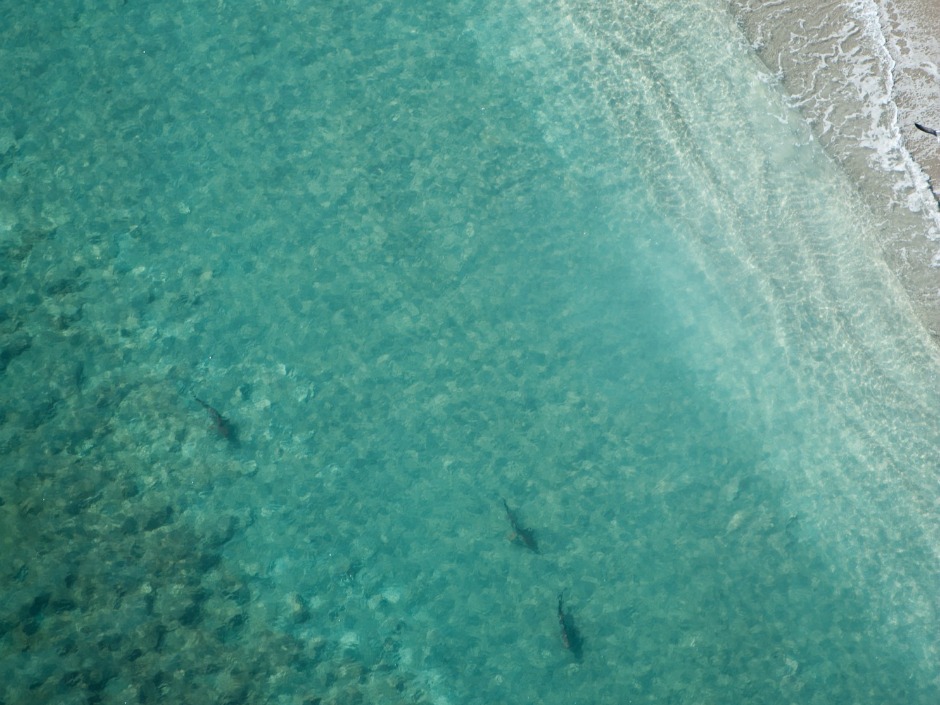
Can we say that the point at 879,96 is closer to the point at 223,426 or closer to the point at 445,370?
the point at 445,370

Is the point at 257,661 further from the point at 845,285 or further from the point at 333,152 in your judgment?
the point at 845,285

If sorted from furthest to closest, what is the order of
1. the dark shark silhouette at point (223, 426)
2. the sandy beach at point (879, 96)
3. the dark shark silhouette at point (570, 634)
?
the sandy beach at point (879, 96), the dark shark silhouette at point (223, 426), the dark shark silhouette at point (570, 634)

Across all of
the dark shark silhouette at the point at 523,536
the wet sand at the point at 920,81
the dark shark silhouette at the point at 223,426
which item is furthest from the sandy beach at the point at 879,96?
the dark shark silhouette at the point at 223,426

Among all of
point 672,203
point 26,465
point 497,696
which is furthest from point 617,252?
point 26,465

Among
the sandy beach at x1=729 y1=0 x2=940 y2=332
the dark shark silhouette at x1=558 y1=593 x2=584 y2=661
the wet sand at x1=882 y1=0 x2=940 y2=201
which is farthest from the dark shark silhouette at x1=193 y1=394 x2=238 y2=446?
the wet sand at x1=882 y1=0 x2=940 y2=201

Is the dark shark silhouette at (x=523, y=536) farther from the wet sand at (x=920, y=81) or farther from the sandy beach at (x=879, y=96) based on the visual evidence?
the wet sand at (x=920, y=81)

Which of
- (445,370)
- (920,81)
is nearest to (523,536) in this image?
(445,370)

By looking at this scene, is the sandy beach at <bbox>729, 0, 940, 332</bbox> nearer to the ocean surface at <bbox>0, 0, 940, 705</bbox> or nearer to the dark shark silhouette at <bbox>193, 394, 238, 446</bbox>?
the ocean surface at <bbox>0, 0, 940, 705</bbox>

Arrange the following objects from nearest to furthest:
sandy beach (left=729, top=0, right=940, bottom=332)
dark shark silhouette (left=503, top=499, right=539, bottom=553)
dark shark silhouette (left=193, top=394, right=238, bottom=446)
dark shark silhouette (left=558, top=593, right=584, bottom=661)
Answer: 1. dark shark silhouette (left=558, top=593, right=584, bottom=661)
2. dark shark silhouette (left=503, top=499, right=539, bottom=553)
3. dark shark silhouette (left=193, top=394, right=238, bottom=446)
4. sandy beach (left=729, top=0, right=940, bottom=332)

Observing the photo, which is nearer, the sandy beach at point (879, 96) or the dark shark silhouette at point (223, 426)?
the dark shark silhouette at point (223, 426)
